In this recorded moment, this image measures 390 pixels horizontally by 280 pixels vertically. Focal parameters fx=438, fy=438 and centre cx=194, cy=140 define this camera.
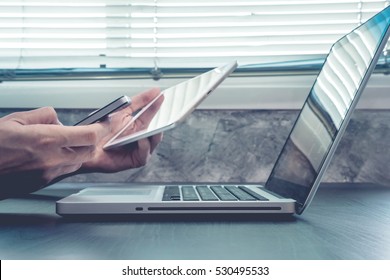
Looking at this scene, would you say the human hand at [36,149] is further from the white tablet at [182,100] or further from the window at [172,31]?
the window at [172,31]

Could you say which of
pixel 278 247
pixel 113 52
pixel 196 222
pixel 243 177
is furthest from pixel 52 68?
pixel 278 247

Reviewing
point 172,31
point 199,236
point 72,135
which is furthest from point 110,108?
point 172,31

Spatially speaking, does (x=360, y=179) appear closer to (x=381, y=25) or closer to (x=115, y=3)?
(x=381, y=25)

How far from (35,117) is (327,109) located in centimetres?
43

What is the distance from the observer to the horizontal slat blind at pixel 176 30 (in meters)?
1.14

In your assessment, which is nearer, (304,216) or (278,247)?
(278,247)

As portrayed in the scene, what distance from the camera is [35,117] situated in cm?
65

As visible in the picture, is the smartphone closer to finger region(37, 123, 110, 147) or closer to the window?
finger region(37, 123, 110, 147)

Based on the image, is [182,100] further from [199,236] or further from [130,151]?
[199,236]

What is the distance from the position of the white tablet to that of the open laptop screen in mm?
166

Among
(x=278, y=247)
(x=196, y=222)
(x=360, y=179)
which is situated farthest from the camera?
(x=360, y=179)

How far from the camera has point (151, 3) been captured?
1144 mm

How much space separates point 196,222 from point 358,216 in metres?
0.23

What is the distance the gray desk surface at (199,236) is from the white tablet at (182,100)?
17 cm
